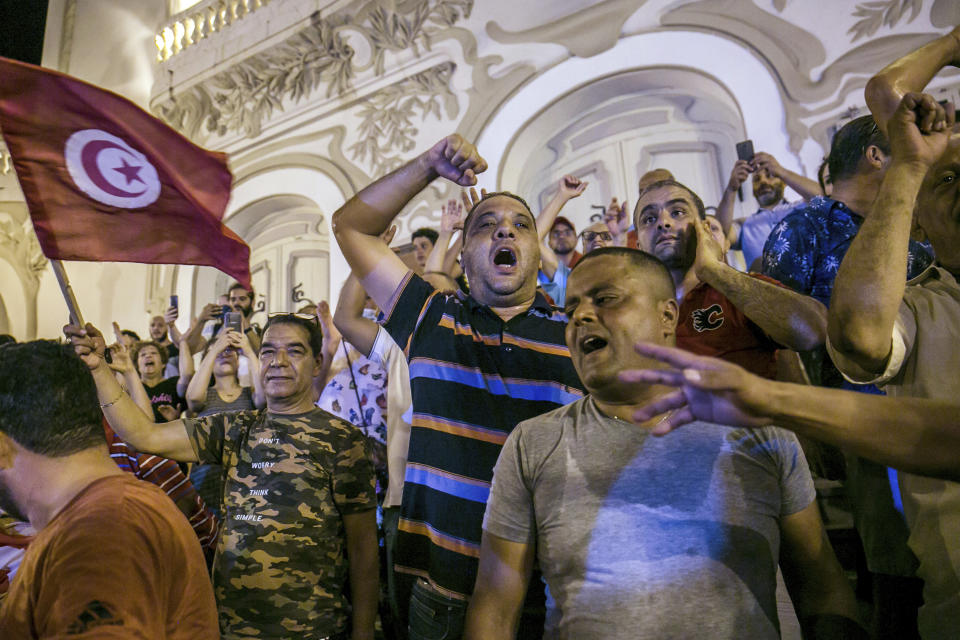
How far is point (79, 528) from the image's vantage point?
133 cm

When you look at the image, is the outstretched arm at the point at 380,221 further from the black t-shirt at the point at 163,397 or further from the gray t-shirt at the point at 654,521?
the black t-shirt at the point at 163,397

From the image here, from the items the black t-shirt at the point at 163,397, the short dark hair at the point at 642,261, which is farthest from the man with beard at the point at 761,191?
the black t-shirt at the point at 163,397

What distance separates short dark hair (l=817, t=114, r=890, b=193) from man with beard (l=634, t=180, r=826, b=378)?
1.52ft

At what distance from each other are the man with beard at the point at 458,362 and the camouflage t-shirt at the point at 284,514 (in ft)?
1.42

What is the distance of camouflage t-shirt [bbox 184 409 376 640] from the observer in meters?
2.06

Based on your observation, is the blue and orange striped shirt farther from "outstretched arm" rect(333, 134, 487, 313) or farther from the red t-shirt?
the red t-shirt

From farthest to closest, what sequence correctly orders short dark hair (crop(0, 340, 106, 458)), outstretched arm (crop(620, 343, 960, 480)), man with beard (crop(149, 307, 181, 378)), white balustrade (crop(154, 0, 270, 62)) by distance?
white balustrade (crop(154, 0, 270, 62)) → man with beard (crop(149, 307, 181, 378)) → short dark hair (crop(0, 340, 106, 458)) → outstretched arm (crop(620, 343, 960, 480))

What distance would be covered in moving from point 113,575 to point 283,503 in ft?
2.99

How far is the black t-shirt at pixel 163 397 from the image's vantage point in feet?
14.6

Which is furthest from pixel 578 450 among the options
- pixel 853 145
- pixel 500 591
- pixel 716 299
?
pixel 853 145

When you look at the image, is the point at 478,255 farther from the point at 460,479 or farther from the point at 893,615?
the point at 893,615

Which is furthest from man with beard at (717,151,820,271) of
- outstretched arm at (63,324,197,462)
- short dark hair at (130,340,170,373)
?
short dark hair at (130,340,170,373)

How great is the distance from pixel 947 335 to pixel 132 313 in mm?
9666

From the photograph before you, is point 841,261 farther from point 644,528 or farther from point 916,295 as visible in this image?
point 644,528
